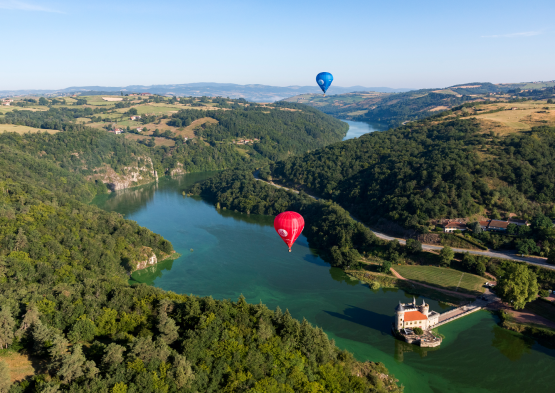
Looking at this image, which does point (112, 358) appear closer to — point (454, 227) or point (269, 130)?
point (454, 227)

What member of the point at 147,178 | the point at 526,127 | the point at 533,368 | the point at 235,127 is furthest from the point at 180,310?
the point at 235,127

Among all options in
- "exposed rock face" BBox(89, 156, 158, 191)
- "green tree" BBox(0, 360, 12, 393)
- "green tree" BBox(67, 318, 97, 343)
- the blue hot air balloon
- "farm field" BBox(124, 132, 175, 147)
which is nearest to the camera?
"green tree" BBox(0, 360, 12, 393)

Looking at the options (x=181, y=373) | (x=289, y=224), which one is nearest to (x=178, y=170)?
(x=289, y=224)

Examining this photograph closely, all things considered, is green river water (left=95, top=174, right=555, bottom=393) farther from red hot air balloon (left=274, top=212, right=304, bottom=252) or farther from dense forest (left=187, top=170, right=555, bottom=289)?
red hot air balloon (left=274, top=212, right=304, bottom=252)

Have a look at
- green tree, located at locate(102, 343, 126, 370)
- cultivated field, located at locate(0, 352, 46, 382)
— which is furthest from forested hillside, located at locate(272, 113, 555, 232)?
cultivated field, located at locate(0, 352, 46, 382)

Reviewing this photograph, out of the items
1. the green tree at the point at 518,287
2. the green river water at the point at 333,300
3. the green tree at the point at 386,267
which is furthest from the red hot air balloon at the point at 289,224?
the green tree at the point at 518,287

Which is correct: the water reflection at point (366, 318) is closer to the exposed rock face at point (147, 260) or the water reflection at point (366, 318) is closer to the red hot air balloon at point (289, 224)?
the red hot air balloon at point (289, 224)
